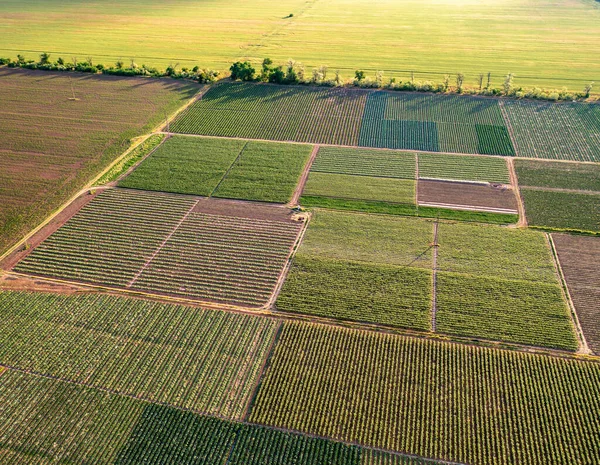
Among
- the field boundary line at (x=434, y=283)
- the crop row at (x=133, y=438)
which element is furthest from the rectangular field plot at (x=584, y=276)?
the crop row at (x=133, y=438)

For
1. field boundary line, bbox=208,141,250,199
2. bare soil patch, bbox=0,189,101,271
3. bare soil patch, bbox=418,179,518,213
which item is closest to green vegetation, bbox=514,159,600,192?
bare soil patch, bbox=418,179,518,213

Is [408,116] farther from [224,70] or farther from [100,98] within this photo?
[100,98]

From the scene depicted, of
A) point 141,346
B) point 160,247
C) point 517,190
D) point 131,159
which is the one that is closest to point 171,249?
point 160,247

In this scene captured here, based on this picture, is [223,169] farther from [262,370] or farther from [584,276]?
[584,276]

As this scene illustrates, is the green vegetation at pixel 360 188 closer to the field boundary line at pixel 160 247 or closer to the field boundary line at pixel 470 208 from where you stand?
the field boundary line at pixel 470 208

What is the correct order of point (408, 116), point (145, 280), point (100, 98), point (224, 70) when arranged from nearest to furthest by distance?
point (145, 280) < point (408, 116) < point (100, 98) < point (224, 70)

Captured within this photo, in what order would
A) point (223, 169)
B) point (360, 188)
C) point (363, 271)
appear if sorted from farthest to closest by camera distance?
point (223, 169), point (360, 188), point (363, 271)

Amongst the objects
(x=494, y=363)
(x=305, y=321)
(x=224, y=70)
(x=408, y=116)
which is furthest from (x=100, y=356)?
(x=224, y=70)

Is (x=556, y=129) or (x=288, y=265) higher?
(x=556, y=129)

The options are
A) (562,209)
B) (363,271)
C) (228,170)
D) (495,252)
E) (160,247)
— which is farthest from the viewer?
(228,170)
